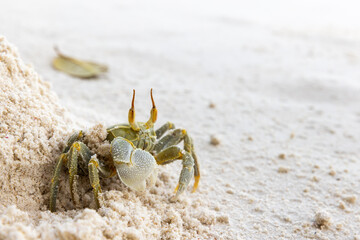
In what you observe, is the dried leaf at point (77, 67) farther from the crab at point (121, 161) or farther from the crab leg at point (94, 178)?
the crab leg at point (94, 178)

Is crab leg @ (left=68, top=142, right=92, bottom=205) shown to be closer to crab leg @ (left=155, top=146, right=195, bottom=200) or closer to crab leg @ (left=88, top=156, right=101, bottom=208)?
crab leg @ (left=88, top=156, right=101, bottom=208)

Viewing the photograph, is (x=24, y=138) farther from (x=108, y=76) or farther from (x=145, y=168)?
(x=108, y=76)

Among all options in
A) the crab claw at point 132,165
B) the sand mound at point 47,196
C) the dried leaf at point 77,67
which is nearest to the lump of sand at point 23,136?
the sand mound at point 47,196

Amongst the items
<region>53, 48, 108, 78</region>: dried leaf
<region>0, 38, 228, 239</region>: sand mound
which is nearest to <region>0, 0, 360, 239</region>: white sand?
<region>0, 38, 228, 239</region>: sand mound

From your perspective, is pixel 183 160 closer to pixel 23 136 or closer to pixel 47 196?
pixel 47 196

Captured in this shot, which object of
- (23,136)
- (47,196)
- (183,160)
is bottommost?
(47,196)

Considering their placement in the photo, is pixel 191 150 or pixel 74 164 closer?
pixel 74 164

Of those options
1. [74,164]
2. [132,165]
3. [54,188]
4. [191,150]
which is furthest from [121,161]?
[191,150]
